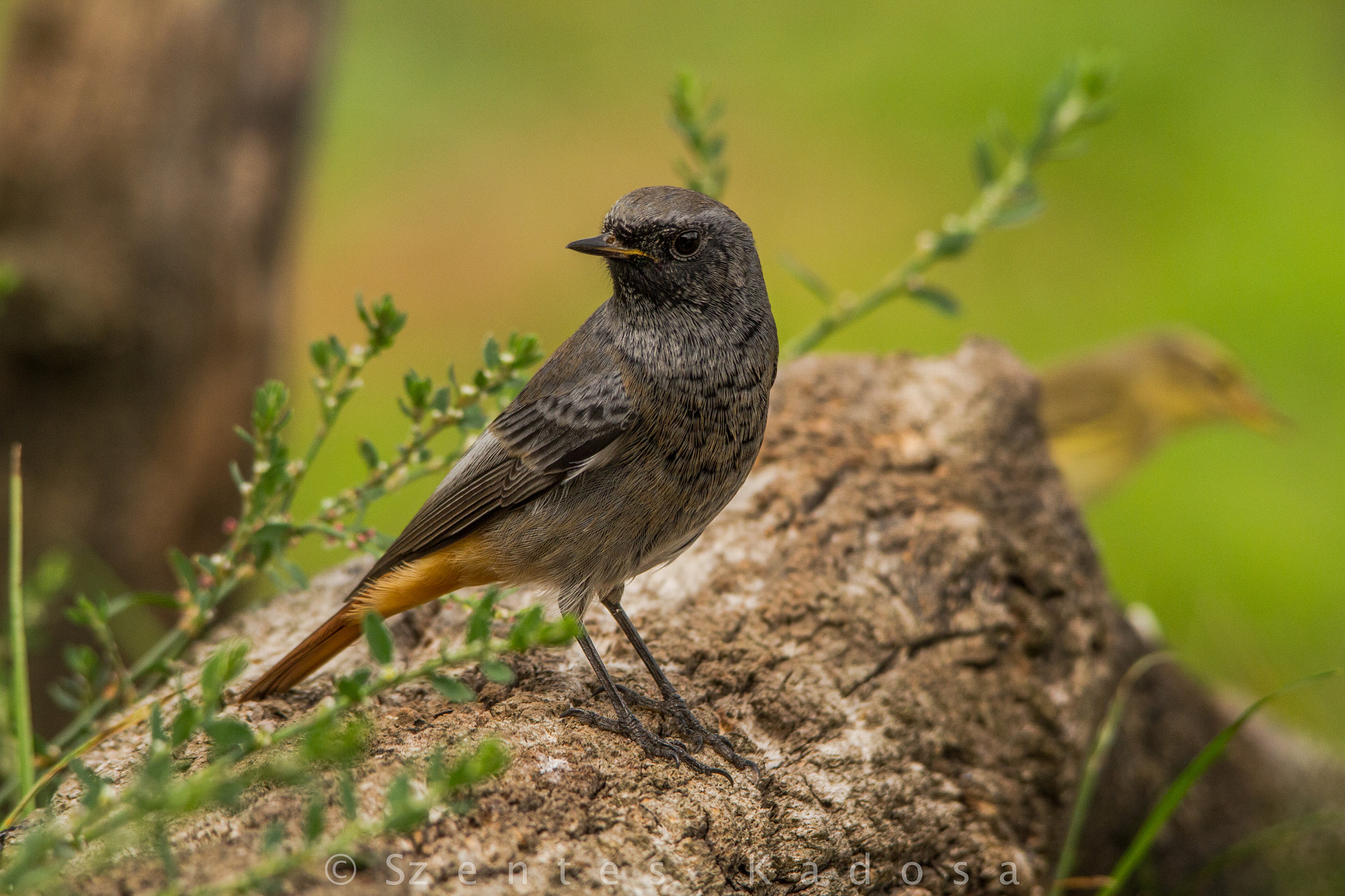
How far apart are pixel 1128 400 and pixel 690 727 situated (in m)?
4.81

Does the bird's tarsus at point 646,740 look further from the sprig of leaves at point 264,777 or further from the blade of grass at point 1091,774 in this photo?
the blade of grass at point 1091,774

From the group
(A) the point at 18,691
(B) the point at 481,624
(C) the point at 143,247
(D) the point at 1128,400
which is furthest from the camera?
(D) the point at 1128,400

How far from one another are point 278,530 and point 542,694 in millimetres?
772

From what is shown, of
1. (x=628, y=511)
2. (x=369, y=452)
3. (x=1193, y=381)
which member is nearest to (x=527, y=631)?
(x=628, y=511)

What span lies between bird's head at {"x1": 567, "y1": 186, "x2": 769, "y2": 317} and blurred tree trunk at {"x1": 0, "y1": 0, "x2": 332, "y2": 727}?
2.89 m

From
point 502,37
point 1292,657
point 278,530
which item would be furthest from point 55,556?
point 502,37

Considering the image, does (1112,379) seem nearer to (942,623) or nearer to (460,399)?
(942,623)

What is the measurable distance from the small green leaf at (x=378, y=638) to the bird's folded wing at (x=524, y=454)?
3.45 ft

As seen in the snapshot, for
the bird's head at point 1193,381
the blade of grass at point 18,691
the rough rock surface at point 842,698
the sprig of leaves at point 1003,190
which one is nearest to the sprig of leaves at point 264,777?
the rough rock surface at point 842,698

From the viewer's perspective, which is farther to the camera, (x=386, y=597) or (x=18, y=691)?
(x=386, y=597)

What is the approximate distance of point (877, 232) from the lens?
9.99m

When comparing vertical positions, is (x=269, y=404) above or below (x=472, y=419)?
above

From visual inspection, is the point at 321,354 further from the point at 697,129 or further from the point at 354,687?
the point at 697,129

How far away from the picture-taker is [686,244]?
3078mm
